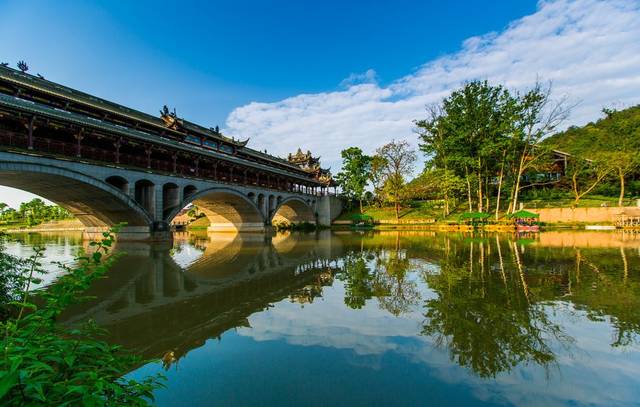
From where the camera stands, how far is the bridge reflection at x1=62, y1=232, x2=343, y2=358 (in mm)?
7180

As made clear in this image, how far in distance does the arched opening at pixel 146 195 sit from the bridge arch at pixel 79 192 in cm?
128

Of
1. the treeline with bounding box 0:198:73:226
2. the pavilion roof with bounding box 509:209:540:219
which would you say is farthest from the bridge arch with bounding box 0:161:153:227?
the treeline with bounding box 0:198:73:226

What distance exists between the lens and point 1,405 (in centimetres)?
188

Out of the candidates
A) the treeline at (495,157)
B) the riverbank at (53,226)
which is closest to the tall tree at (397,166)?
the treeline at (495,157)

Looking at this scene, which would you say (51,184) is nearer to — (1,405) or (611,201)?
(1,405)

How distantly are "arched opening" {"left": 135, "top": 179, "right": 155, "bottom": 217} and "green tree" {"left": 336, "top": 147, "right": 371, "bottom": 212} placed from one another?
45.7 m

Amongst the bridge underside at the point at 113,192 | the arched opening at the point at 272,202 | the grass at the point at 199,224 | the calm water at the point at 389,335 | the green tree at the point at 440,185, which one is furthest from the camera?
the grass at the point at 199,224

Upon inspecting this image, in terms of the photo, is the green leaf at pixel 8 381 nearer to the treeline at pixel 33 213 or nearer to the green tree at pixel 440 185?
the green tree at pixel 440 185

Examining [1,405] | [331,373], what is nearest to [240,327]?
[331,373]

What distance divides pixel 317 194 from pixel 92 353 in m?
66.8

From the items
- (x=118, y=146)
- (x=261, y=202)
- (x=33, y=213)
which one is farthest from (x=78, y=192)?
(x=33, y=213)

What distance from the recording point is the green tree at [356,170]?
229 feet

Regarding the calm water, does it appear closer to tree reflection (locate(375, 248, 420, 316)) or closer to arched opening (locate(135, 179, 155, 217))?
tree reflection (locate(375, 248, 420, 316))

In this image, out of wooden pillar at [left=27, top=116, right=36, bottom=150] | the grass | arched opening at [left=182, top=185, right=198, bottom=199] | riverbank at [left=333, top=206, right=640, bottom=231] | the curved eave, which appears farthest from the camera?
the grass
